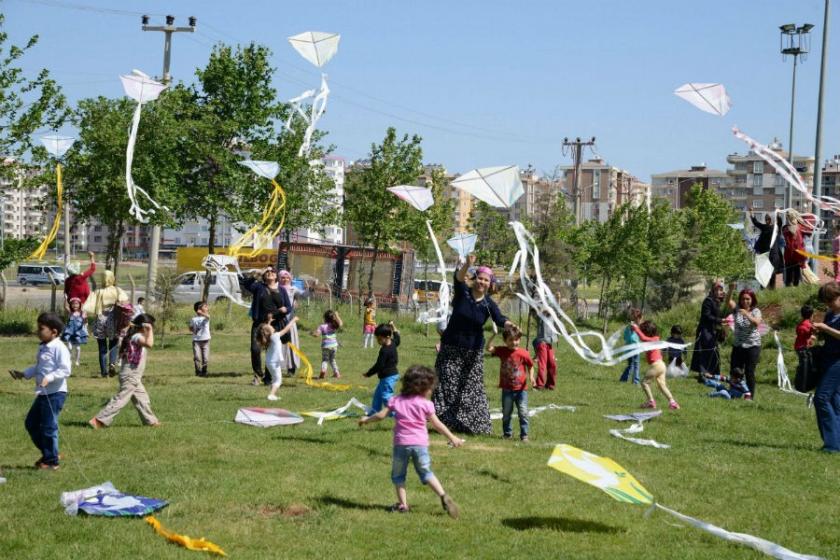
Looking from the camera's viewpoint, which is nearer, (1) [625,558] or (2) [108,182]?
(1) [625,558]

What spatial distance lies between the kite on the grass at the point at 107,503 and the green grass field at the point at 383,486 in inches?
4.1

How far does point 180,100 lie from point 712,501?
65.6 ft

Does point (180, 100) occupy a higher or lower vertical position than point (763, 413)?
higher

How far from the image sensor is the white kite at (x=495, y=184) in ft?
39.3

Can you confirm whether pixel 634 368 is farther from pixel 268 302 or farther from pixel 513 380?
pixel 513 380

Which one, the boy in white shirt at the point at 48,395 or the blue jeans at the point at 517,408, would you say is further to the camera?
the blue jeans at the point at 517,408

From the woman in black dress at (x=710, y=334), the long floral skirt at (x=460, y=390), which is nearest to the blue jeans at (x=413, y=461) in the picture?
the long floral skirt at (x=460, y=390)

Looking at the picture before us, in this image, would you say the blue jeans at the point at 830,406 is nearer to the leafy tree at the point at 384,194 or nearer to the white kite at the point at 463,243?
the white kite at the point at 463,243

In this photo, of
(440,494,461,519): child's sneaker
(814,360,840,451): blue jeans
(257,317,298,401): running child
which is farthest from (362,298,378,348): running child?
(440,494,461,519): child's sneaker

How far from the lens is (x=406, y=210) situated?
34.6 metres

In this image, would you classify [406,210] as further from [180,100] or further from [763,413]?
[763,413]

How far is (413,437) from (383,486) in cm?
102

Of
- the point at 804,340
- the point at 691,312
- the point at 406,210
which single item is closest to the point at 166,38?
the point at 406,210

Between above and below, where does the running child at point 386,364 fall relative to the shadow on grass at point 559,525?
above
